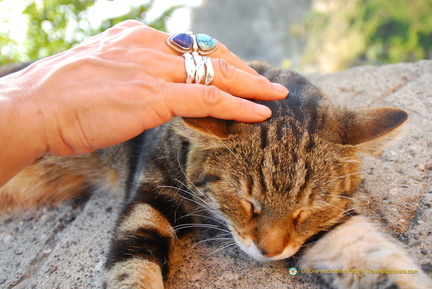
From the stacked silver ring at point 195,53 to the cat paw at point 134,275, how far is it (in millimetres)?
885

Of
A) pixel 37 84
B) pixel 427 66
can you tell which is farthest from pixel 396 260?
pixel 427 66

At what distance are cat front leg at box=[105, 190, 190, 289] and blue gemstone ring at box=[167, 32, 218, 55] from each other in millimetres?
802

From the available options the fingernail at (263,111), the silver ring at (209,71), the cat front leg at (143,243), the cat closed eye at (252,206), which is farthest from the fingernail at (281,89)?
the cat front leg at (143,243)

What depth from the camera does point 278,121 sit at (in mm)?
1704

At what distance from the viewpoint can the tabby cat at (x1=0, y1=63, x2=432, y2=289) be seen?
1.58 m

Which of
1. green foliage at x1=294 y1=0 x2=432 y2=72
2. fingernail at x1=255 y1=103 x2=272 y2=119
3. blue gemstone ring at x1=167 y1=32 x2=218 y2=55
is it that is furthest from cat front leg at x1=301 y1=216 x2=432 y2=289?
green foliage at x1=294 y1=0 x2=432 y2=72

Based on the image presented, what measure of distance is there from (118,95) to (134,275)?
2.60 feet

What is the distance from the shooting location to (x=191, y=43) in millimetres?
1863

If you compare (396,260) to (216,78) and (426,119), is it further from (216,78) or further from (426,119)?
(426,119)

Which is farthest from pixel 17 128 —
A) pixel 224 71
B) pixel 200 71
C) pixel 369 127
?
pixel 369 127

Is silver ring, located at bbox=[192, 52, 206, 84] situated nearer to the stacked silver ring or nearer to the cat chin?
the stacked silver ring

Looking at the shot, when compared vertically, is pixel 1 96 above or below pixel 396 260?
above

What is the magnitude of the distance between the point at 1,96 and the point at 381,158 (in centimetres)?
214

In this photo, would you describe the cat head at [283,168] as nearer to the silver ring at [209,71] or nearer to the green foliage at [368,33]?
the silver ring at [209,71]
